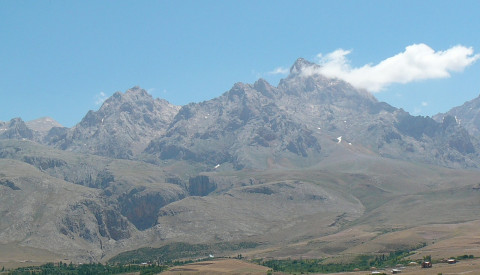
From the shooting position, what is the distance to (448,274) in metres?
199

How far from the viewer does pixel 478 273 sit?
194 meters

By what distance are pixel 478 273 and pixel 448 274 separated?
8689 millimetres
